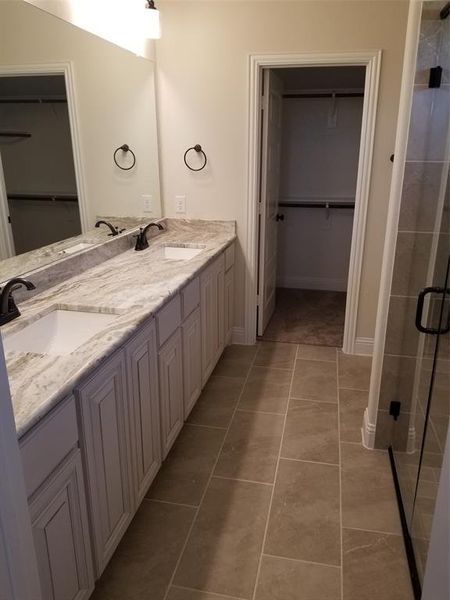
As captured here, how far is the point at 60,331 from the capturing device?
203 cm

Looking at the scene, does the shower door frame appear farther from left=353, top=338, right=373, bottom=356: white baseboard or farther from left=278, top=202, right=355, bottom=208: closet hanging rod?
left=278, top=202, right=355, bottom=208: closet hanging rod

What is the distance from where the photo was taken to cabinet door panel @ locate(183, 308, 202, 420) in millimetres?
2637

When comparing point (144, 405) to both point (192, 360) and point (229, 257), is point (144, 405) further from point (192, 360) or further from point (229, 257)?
point (229, 257)

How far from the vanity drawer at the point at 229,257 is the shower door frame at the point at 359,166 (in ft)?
0.44

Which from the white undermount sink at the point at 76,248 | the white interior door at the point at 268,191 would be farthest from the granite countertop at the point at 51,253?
the white interior door at the point at 268,191

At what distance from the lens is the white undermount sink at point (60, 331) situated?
187cm

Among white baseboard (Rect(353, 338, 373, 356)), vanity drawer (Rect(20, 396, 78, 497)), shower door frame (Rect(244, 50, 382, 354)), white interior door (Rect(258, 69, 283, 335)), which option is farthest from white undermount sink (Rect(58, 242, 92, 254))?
white baseboard (Rect(353, 338, 373, 356))

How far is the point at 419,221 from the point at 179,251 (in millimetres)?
1694

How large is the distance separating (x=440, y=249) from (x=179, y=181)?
2.20 meters

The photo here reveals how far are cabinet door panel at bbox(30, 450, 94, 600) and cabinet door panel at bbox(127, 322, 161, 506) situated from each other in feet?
1.40

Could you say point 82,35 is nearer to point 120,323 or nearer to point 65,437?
point 120,323

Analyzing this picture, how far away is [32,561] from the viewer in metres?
0.94

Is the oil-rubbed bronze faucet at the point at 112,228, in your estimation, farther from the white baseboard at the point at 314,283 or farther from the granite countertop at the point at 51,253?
the white baseboard at the point at 314,283

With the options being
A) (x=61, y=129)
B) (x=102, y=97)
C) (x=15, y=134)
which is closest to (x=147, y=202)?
(x=102, y=97)
